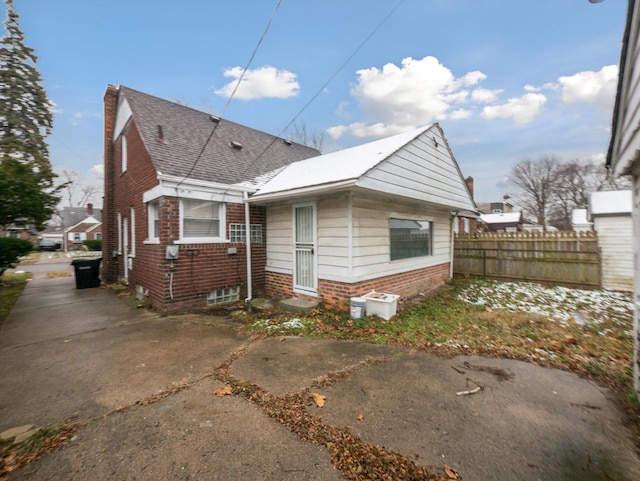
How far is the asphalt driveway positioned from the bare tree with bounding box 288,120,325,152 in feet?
71.9

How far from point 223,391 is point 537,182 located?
47030 mm

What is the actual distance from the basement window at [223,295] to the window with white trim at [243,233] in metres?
1.39

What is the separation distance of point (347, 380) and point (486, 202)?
6869cm

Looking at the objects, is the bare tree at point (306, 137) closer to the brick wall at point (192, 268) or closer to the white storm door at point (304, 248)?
the brick wall at point (192, 268)

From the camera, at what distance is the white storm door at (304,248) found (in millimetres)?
6926

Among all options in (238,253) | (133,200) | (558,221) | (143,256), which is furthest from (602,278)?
(558,221)

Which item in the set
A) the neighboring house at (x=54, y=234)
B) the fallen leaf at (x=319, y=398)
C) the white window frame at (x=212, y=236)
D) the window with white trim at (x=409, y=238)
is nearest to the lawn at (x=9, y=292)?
the white window frame at (x=212, y=236)

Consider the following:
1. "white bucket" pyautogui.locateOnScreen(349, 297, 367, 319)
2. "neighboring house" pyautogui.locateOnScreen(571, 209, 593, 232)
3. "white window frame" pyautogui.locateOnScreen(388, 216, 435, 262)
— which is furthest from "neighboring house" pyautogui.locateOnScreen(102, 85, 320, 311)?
"neighboring house" pyautogui.locateOnScreen(571, 209, 593, 232)

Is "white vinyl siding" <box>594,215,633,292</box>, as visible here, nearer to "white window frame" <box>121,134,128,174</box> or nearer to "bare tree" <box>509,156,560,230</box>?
"white window frame" <box>121,134,128,174</box>

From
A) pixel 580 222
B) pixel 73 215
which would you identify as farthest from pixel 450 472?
pixel 73 215

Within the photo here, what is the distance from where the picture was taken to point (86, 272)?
406 inches

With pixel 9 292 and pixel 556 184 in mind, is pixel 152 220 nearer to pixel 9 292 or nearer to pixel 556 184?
pixel 9 292

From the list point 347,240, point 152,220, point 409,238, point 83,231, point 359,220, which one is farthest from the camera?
point 83,231

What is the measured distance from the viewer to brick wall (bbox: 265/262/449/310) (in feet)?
20.9
